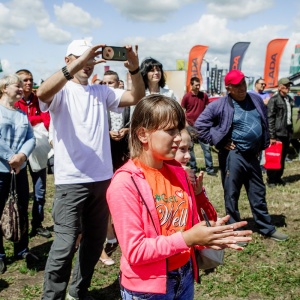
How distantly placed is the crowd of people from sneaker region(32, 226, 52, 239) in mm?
25

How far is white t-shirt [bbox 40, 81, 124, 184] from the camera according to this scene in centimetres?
280

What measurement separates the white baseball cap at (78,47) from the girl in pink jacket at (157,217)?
1295 mm

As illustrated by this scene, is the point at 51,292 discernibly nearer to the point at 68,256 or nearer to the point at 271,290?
the point at 68,256

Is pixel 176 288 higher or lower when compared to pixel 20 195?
higher

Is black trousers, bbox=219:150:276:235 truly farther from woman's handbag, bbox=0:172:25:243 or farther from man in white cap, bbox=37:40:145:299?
woman's handbag, bbox=0:172:25:243

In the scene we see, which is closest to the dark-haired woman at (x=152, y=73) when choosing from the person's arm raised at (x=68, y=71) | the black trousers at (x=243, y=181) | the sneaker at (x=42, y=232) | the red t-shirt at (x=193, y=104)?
the black trousers at (x=243, y=181)

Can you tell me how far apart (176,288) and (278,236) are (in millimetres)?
3288

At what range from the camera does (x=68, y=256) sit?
2.78 metres

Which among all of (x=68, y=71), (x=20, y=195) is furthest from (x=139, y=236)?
(x=20, y=195)

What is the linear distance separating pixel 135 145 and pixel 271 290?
245cm

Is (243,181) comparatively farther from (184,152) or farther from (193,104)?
(193,104)

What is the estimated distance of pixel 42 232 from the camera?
5.04m

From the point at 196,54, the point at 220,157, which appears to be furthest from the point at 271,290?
the point at 196,54

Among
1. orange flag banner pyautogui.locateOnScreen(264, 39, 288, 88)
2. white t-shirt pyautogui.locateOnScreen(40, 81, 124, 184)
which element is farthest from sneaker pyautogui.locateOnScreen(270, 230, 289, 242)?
orange flag banner pyautogui.locateOnScreen(264, 39, 288, 88)
